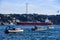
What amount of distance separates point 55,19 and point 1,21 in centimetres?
3849

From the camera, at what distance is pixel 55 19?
7584 inches

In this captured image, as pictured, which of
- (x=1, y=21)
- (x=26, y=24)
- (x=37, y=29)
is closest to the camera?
(x=37, y=29)

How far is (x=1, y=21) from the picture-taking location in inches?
7534

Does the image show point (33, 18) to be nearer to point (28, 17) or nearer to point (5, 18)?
point (28, 17)

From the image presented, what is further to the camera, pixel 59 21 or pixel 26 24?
pixel 59 21

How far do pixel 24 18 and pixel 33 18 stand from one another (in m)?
6.57

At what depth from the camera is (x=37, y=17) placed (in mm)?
196500

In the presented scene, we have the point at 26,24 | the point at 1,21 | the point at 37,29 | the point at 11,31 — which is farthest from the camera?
the point at 1,21

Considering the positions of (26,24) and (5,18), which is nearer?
(26,24)

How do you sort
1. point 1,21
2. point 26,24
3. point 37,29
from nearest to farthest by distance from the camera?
point 37,29
point 26,24
point 1,21

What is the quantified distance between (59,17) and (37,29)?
10270cm

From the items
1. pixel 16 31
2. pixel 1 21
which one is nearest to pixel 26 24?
pixel 1 21

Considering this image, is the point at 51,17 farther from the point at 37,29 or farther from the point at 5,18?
the point at 37,29

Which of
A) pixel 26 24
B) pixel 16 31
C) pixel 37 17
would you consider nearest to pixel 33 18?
pixel 37 17
